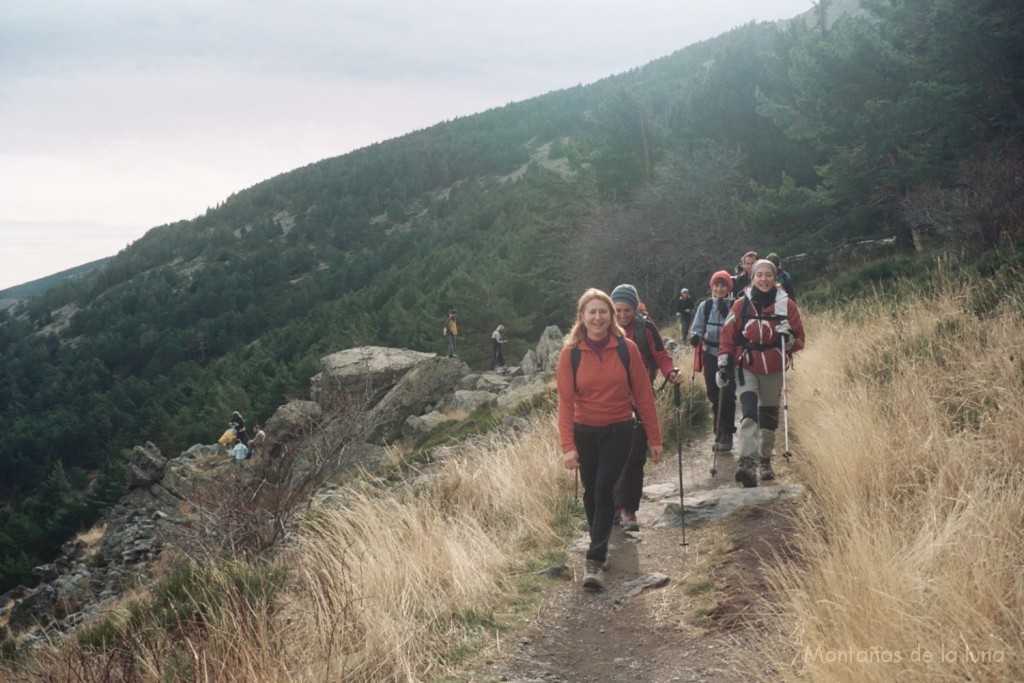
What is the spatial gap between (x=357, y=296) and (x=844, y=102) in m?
44.3

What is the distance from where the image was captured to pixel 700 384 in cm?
1065

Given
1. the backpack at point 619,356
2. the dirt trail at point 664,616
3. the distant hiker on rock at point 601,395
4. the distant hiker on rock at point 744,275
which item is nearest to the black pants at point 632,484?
the dirt trail at point 664,616

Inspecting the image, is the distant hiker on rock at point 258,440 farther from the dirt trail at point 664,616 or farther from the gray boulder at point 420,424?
the dirt trail at point 664,616

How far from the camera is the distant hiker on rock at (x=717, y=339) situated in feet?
23.1

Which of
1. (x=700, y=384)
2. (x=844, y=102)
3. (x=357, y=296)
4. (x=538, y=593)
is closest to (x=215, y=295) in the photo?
(x=357, y=296)

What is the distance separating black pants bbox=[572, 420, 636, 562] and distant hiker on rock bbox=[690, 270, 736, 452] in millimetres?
2638

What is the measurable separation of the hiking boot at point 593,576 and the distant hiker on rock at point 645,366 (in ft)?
2.52

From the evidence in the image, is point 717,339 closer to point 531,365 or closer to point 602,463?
point 602,463

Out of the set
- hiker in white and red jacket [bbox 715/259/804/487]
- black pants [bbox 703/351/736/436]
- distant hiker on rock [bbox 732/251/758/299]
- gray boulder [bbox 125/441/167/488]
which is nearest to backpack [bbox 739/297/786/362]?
hiker in white and red jacket [bbox 715/259/804/487]

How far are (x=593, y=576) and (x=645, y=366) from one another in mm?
1428

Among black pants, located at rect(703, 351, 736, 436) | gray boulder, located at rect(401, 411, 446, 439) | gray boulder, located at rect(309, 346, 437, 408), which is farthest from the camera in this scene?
gray boulder, located at rect(309, 346, 437, 408)

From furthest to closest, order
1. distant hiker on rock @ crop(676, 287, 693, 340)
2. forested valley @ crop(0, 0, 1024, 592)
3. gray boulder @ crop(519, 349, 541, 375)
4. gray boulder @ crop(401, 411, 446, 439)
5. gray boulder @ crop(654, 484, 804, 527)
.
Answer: gray boulder @ crop(519, 349, 541, 375) → gray boulder @ crop(401, 411, 446, 439) → forested valley @ crop(0, 0, 1024, 592) → distant hiker on rock @ crop(676, 287, 693, 340) → gray boulder @ crop(654, 484, 804, 527)

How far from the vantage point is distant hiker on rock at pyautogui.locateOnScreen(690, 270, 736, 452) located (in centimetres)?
704

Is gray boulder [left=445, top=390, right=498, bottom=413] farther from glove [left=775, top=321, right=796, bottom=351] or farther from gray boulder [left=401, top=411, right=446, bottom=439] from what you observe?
glove [left=775, top=321, right=796, bottom=351]
